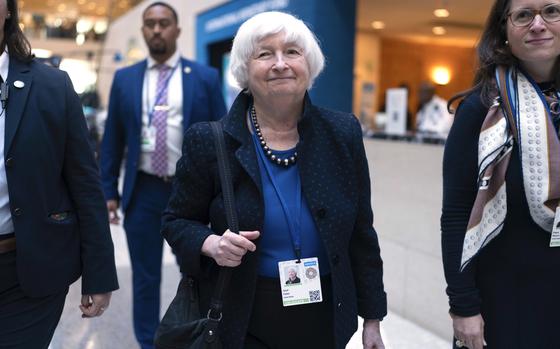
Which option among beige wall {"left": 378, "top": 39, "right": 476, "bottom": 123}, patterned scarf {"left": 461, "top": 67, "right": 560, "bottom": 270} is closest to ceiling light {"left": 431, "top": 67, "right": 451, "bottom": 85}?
beige wall {"left": 378, "top": 39, "right": 476, "bottom": 123}

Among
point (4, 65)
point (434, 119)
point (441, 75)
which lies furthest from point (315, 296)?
point (441, 75)

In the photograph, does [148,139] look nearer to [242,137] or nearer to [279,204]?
[242,137]

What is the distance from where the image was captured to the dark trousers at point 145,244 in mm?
3371

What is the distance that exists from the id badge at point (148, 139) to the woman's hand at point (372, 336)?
1.89 m

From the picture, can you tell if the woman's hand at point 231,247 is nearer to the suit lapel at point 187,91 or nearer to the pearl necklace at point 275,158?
the pearl necklace at point 275,158

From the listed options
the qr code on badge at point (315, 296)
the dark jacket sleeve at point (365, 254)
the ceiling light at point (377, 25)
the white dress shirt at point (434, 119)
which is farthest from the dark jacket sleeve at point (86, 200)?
the ceiling light at point (377, 25)

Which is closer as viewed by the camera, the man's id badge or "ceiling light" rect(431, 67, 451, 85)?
the man's id badge

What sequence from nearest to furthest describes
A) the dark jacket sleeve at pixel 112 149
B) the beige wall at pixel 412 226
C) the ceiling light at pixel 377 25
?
the dark jacket sleeve at pixel 112 149 < the beige wall at pixel 412 226 < the ceiling light at pixel 377 25

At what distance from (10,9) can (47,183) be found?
606mm

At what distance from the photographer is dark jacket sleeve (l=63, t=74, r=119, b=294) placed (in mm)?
1907

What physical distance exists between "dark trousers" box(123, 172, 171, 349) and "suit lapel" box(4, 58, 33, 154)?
5.17ft

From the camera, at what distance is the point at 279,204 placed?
171 centimetres

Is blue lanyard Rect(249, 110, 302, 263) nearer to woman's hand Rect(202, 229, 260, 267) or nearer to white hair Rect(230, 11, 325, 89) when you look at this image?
woman's hand Rect(202, 229, 260, 267)

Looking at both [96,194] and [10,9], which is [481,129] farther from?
[10,9]
